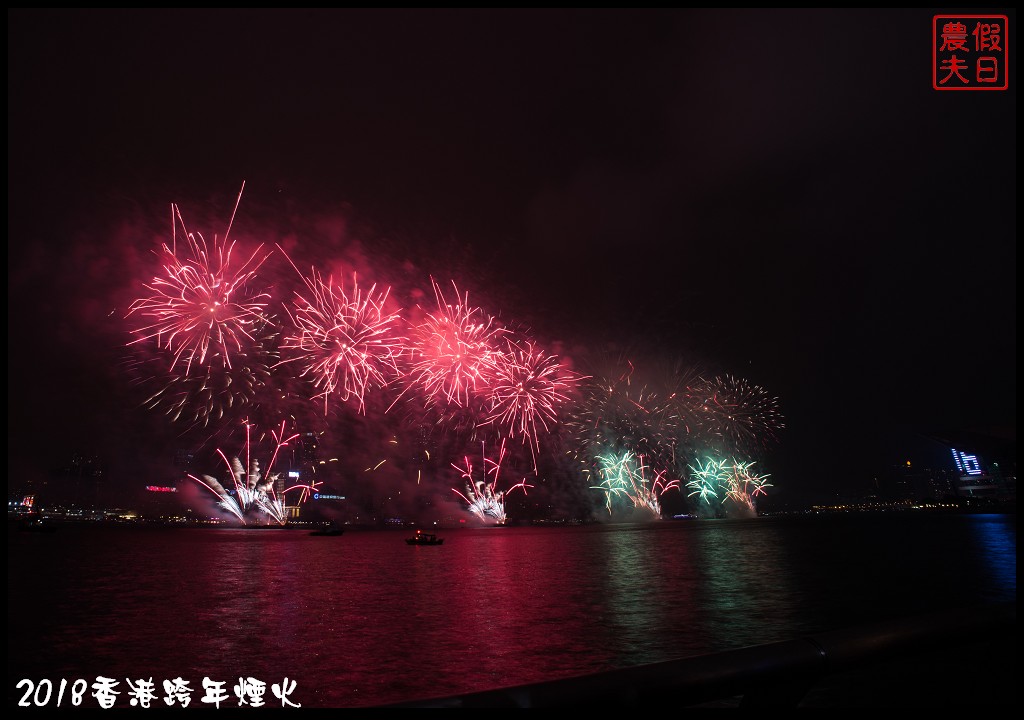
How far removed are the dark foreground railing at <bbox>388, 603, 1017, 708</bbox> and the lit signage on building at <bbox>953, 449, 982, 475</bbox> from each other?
220247mm

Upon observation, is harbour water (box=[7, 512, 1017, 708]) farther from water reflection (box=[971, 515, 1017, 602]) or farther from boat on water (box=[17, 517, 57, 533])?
boat on water (box=[17, 517, 57, 533])

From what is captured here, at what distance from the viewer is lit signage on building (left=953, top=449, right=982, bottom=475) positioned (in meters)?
183

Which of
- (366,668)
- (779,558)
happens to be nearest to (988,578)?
(779,558)

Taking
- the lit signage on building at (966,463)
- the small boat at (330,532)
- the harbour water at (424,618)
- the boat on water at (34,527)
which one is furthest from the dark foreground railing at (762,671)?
the lit signage on building at (966,463)

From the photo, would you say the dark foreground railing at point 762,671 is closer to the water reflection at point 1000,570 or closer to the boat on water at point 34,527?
the water reflection at point 1000,570

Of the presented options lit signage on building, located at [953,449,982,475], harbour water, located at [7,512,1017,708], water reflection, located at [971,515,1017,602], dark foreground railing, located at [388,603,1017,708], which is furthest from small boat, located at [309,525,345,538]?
lit signage on building, located at [953,449,982,475]

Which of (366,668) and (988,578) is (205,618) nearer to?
(366,668)

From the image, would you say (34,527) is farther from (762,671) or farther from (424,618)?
(762,671)

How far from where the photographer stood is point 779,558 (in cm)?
4112

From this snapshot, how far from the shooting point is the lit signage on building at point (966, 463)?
183 m

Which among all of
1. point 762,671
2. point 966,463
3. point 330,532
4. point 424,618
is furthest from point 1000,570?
point 966,463

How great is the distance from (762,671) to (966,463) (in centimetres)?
22419

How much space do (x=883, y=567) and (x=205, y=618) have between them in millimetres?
33560

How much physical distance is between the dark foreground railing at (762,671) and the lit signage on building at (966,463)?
220247 mm
